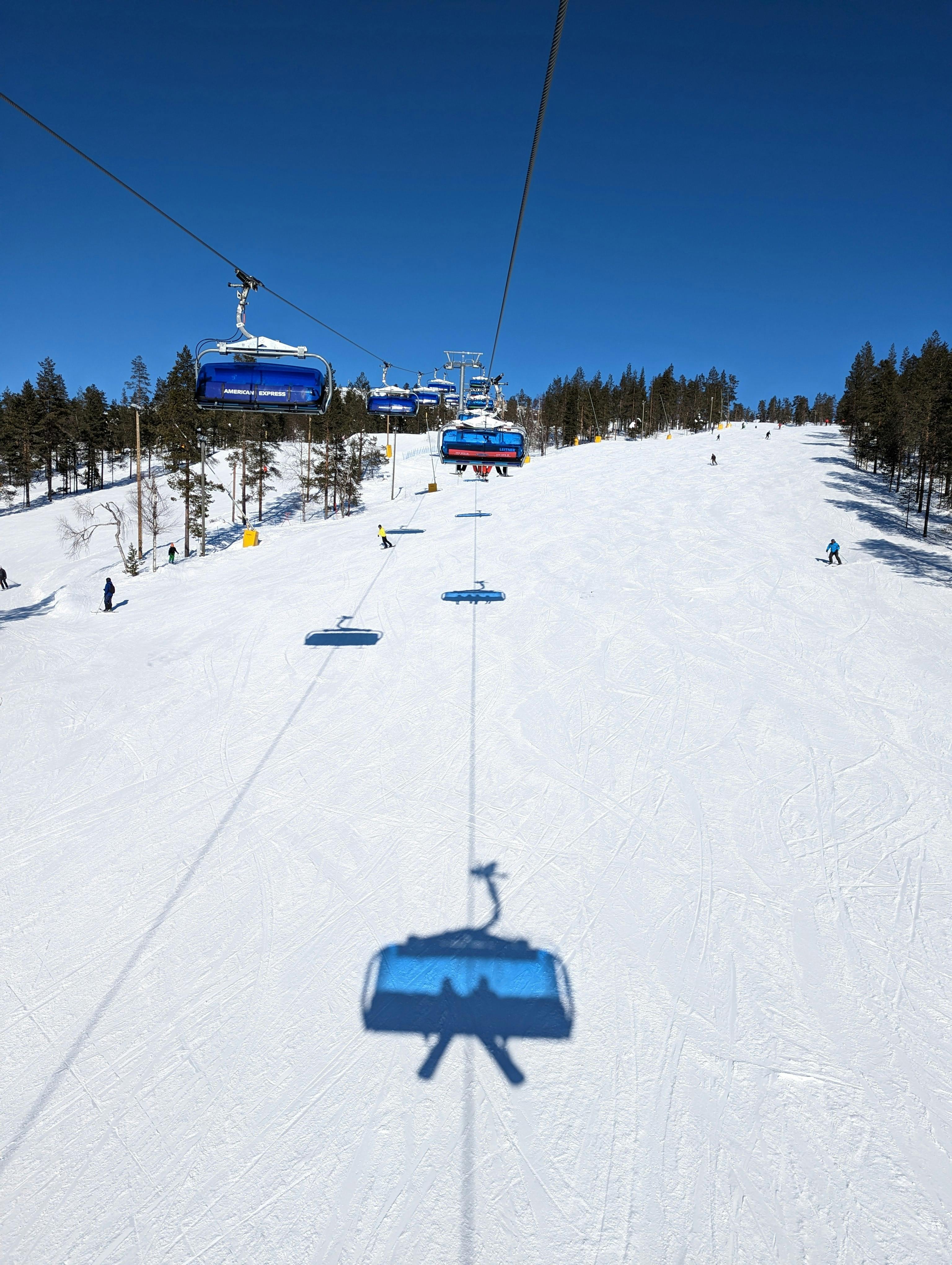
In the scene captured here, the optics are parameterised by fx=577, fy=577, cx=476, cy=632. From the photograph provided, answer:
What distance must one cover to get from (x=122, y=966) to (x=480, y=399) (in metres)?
20.8

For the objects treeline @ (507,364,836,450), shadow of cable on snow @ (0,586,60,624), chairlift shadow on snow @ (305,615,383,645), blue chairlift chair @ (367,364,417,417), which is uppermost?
treeline @ (507,364,836,450)

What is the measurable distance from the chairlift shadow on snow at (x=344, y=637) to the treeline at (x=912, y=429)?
1116 inches

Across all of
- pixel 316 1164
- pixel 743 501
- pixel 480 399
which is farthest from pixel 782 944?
pixel 743 501

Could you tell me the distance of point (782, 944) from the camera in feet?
21.6

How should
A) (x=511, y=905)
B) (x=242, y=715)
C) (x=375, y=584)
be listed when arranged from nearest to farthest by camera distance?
(x=511, y=905) → (x=242, y=715) → (x=375, y=584)

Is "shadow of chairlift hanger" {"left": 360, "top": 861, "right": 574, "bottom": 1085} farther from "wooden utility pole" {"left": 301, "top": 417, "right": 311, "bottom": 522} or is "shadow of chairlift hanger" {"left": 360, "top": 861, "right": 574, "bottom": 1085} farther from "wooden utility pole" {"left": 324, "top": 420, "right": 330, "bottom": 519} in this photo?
"wooden utility pole" {"left": 301, "top": 417, "right": 311, "bottom": 522}

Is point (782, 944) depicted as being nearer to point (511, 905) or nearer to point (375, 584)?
point (511, 905)

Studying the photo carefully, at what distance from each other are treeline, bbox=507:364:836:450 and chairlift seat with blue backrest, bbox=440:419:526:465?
67.9 metres

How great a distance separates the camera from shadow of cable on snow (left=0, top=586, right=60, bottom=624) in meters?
19.7

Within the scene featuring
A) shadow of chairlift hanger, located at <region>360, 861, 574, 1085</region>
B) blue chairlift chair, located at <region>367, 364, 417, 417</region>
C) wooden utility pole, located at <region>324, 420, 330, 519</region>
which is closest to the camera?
A: shadow of chairlift hanger, located at <region>360, 861, 574, 1085</region>

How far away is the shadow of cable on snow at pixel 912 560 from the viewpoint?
2197 centimetres

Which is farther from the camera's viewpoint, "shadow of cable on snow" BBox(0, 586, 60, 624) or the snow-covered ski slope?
"shadow of cable on snow" BBox(0, 586, 60, 624)

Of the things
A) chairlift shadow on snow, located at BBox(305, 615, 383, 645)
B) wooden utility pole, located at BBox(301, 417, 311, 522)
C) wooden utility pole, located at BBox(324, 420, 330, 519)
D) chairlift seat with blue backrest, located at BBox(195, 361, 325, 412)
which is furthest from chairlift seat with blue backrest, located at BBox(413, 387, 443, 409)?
wooden utility pole, located at BBox(301, 417, 311, 522)

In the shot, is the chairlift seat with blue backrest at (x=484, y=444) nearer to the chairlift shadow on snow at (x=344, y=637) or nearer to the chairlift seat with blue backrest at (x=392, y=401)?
the chairlift seat with blue backrest at (x=392, y=401)
